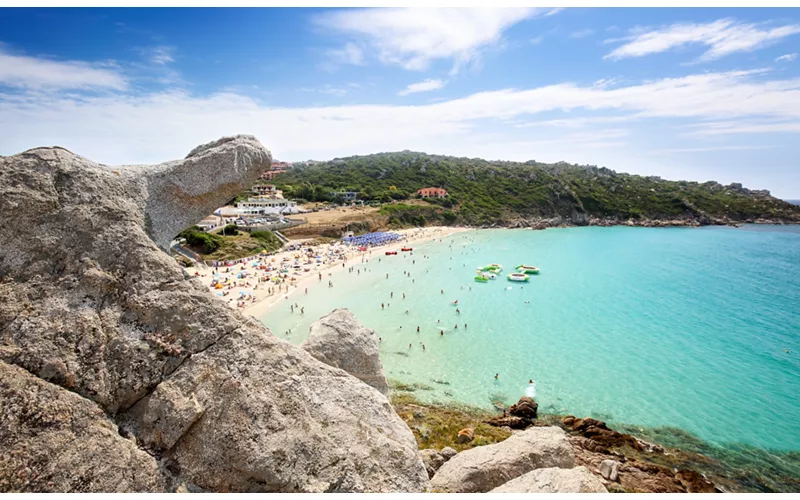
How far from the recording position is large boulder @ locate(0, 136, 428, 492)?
17.9 feet

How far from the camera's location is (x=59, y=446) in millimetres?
4781

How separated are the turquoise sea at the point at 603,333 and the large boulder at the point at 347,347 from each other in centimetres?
1024

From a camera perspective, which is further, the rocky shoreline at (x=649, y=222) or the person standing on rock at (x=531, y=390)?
the rocky shoreline at (x=649, y=222)

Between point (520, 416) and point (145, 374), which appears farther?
point (520, 416)

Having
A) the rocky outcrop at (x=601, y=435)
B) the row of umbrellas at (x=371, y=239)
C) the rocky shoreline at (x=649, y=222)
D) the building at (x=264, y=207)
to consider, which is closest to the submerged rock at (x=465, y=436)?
the rocky outcrop at (x=601, y=435)

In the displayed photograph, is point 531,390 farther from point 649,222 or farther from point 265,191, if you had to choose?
point 649,222

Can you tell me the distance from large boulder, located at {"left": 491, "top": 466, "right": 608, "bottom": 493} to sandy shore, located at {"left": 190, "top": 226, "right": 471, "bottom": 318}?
21.5 metres

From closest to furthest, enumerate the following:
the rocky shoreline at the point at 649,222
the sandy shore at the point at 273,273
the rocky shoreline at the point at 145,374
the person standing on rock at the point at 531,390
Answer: the rocky shoreline at the point at 145,374
the person standing on rock at the point at 531,390
the sandy shore at the point at 273,273
the rocky shoreline at the point at 649,222

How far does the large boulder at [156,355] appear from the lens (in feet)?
17.9

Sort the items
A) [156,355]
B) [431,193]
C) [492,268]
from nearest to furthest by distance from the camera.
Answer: [156,355], [492,268], [431,193]

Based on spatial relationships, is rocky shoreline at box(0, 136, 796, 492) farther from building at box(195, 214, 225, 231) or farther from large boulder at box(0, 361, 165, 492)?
building at box(195, 214, 225, 231)

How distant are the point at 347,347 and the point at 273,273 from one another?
3471 centimetres

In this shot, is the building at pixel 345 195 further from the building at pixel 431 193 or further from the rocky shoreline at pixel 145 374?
the rocky shoreline at pixel 145 374

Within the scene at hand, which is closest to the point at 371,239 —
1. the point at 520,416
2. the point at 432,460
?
the point at 520,416
